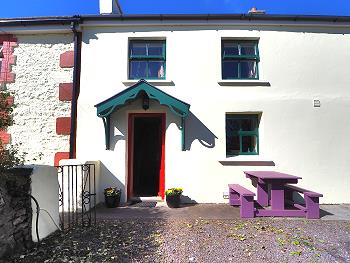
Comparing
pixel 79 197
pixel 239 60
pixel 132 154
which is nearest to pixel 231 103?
pixel 239 60

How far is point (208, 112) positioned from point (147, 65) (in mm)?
2303

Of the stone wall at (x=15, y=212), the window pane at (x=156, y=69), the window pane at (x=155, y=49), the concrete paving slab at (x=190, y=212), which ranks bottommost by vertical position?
the concrete paving slab at (x=190, y=212)

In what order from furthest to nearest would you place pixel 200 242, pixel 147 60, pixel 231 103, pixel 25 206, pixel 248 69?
1. pixel 248 69
2. pixel 147 60
3. pixel 231 103
4. pixel 200 242
5. pixel 25 206

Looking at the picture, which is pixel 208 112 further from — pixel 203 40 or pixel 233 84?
pixel 203 40

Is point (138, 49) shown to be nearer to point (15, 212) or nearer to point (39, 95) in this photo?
point (39, 95)

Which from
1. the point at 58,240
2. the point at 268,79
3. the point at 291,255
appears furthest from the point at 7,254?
the point at 268,79

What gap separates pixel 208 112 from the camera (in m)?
8.54

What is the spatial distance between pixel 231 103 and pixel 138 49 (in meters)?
3.22

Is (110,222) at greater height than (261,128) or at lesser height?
lesser

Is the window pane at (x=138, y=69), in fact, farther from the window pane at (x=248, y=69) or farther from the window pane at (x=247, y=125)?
the window pane at (x=247, y=125)

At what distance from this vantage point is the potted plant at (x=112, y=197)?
Answer: 786 centimetres

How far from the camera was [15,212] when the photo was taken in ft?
14.7

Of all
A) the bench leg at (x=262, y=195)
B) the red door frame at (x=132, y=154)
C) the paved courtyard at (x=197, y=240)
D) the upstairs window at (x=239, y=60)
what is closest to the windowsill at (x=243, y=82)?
the upstairs window at (x=239, y=60)

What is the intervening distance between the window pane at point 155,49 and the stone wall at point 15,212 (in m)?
5.39
